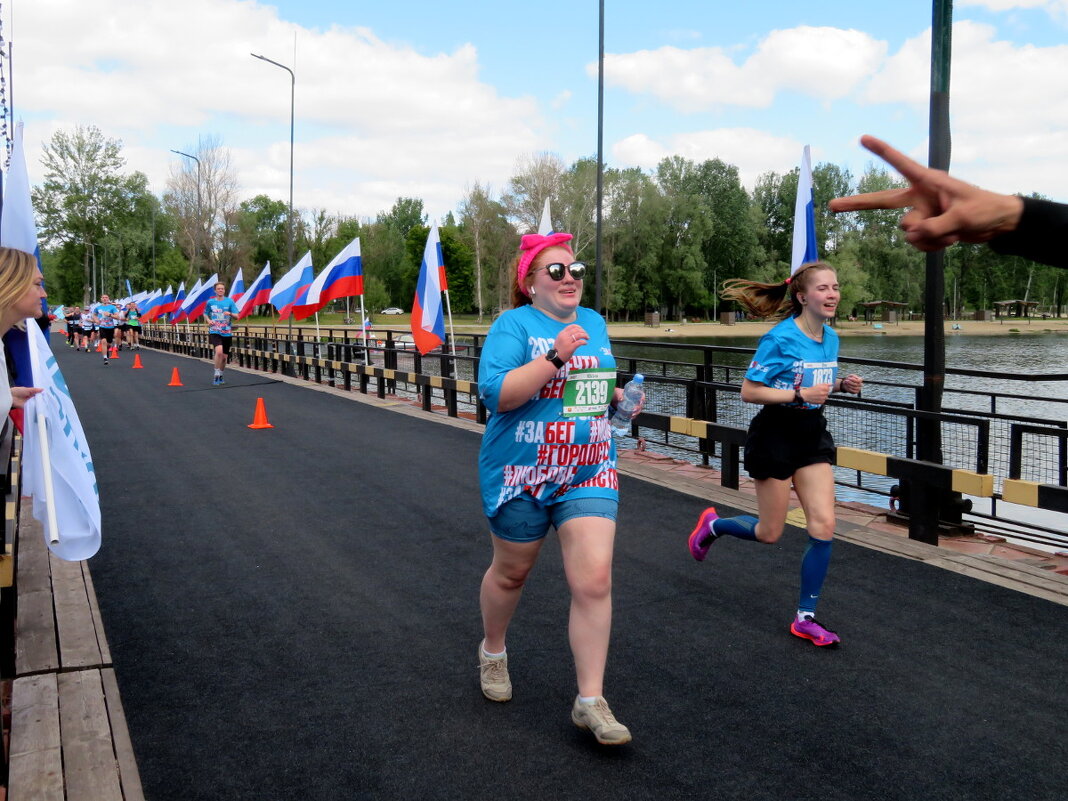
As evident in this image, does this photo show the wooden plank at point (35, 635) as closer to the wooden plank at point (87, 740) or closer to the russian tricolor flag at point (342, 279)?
the wooden plank at point (87, 740)

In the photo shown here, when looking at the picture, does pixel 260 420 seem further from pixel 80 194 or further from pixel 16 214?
pixel 80 194

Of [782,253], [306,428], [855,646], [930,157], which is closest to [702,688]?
[855,646]

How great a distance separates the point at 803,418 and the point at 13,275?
362 cm

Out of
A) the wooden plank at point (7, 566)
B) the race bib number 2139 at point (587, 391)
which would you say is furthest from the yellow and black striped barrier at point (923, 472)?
the wooden plank at point (7, 566)

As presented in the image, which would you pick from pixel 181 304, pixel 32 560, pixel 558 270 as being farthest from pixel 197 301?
pixel 558 270

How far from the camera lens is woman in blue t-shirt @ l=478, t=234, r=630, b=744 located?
3.62 meters

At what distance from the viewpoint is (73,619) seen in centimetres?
510

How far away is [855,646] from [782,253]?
330 ft

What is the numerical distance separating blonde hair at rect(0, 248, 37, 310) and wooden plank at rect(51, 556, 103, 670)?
1832mm

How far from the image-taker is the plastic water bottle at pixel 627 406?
3.87 m

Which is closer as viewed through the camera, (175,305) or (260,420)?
(260,420)

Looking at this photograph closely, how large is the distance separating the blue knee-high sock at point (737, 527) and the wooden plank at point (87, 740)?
3.34 metres

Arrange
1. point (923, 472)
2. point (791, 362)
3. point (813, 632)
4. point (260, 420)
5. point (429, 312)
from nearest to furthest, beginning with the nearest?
point (813, 632) → point (791, 362) → point (923, 472) → point (260, 420) → point (429, 312)

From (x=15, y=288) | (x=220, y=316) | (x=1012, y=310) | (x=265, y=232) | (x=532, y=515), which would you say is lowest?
(x=532, y=515)
